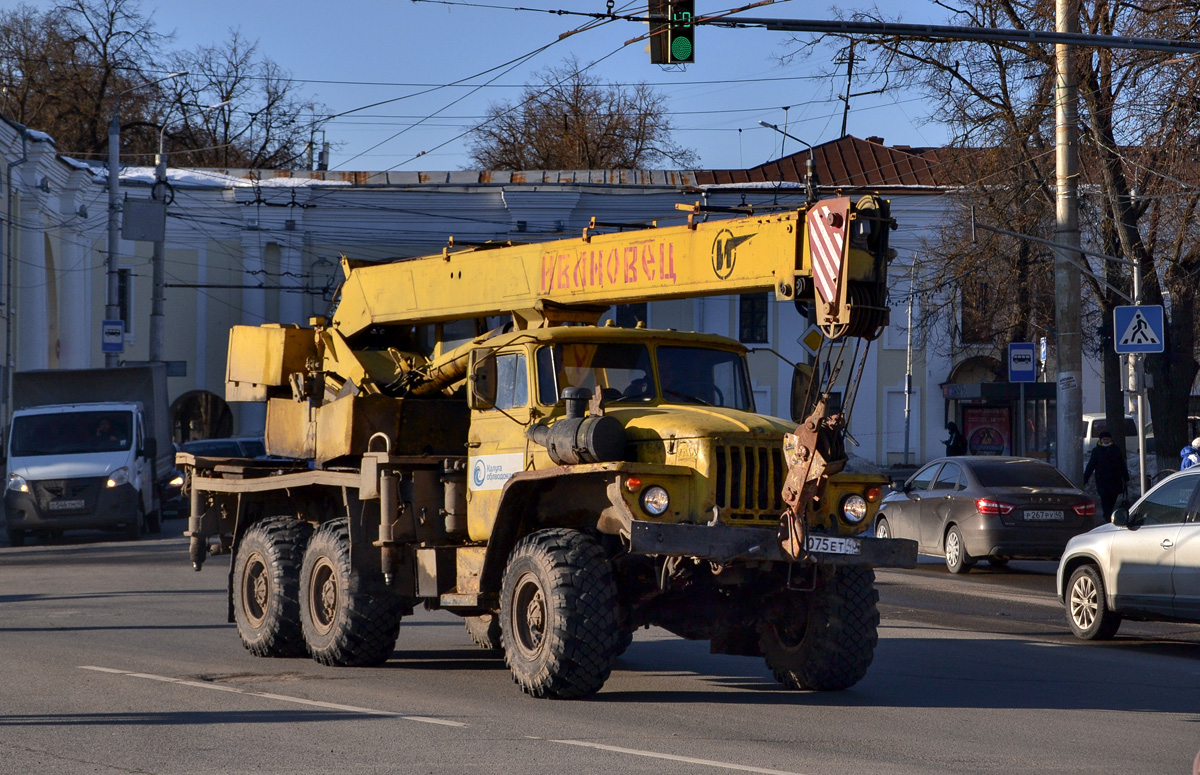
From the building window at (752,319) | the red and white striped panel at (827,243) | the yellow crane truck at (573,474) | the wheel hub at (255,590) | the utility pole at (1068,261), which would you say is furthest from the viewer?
the building window at (752,319)

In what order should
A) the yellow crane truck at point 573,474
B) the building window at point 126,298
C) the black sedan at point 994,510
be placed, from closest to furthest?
1. the yellow crane truck at point 573,474
2. the black sedan at point 994,510
3. the building window at point 126,298

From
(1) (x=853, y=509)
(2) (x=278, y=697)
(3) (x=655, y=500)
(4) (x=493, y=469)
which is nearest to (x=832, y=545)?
(1) (x=853, y=509)

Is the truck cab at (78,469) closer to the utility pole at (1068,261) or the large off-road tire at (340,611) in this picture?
the large off-road tire at (340,611)

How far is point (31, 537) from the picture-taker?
27.3 m

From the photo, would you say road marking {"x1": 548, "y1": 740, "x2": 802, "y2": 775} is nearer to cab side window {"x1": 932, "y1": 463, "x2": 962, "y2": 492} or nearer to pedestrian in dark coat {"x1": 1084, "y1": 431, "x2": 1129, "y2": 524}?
cab side window {"x1": 932, "y1": 463, "x2": 962, "y2": 492}

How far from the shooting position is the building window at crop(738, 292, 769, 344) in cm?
4961

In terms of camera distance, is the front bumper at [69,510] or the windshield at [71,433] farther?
the windshield at [71,433]

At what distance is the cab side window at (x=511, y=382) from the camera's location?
33.6 ft

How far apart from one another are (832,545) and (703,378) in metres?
1.95

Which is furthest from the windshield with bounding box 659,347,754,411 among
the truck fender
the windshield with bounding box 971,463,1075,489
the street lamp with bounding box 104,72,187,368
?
the street lamp with bounding box 104,72,187,368

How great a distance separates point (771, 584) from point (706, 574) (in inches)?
23.4

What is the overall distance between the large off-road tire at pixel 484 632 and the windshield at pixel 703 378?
2522 millimetres

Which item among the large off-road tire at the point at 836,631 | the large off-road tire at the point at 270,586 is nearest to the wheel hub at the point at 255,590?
the large off-road tire at the point at 270,586

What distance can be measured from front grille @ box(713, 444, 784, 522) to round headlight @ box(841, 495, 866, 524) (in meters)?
0.51
